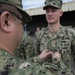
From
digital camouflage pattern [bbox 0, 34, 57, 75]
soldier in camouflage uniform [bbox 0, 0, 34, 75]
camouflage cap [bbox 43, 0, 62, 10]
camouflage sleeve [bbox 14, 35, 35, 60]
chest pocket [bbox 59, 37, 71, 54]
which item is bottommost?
camouflage sleeve [bbox 14, 35, 35, 60]

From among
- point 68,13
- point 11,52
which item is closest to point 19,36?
point 11,52

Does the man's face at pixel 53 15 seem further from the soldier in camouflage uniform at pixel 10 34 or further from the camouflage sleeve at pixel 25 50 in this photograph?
the soldier in camouflage uniform at pixel 10 34

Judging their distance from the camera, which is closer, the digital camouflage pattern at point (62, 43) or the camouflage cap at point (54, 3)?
the digital camouflage pattern at point (62, 43)

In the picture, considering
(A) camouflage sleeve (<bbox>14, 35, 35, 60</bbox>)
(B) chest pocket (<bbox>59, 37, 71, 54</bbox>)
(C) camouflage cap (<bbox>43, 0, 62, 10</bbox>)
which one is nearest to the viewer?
(B) chest pocket (<bbox>59, 37, 71, 54</bbox>)

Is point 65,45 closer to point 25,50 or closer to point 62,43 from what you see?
point 62,43

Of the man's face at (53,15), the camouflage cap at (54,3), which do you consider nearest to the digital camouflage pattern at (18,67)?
the man's face at (53,15)

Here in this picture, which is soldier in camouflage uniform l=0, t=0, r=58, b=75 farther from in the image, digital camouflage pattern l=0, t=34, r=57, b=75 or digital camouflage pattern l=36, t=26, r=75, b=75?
digital camouflage pattern l=36, t=26, r=75, b=75

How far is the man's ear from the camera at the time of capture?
4.54 feet

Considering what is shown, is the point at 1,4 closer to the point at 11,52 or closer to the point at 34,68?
the point at 11,52

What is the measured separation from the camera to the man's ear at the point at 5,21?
1383 mm

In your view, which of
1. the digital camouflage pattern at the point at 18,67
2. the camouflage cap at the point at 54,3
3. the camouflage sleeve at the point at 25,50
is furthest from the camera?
the camouflage sleeve at the point at 25,50

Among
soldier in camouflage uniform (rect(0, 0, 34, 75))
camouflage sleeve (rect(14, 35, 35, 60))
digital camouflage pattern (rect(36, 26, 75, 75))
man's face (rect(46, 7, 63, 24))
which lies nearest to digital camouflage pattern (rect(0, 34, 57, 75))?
soldier in camouflage uniform (rect(0, 0, 34, 75))

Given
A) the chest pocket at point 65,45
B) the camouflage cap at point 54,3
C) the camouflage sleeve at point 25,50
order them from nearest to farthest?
the chest pocket at point 65,45
the camouflage cap at point 54,3
the camouflage sleeve at point 25,50

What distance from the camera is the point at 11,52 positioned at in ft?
4.73
